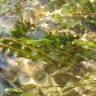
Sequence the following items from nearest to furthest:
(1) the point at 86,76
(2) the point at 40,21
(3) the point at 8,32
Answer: (1) the point at 86,76, (3) the point at 8,32, (2) the point at 40,21

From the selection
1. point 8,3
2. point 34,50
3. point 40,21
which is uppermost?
point 8,3

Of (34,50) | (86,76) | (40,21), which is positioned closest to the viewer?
(86,76)

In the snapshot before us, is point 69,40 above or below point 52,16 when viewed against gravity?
below

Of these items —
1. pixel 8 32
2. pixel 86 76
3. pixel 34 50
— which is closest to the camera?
pixel 86 76

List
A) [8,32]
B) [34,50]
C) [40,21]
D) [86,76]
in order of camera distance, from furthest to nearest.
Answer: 1. [40,21]
2. [8,32]
3. [34,50]
4. [86,76]

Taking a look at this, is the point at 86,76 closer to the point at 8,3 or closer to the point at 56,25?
the point at 56,25

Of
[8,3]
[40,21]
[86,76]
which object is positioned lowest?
[86,76]

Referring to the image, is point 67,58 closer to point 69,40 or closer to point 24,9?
point 69,40

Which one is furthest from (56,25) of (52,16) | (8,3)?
(8,3)

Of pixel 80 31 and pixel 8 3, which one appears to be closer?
pixel 80 31
